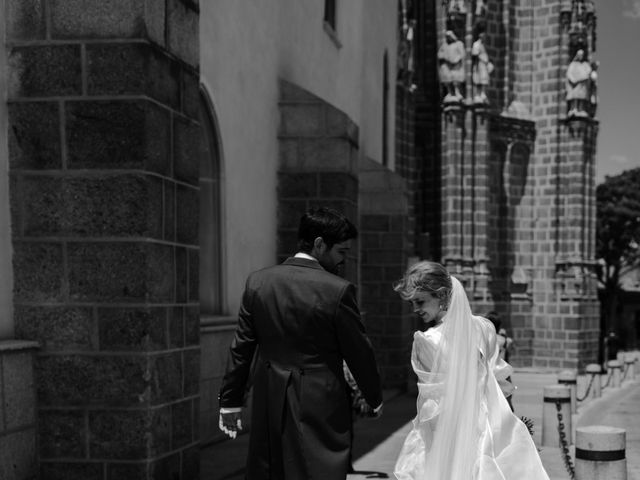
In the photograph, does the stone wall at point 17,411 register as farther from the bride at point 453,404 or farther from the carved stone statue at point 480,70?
the carved stone statue at point 480,70

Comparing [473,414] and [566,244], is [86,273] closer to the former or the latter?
[473,414]

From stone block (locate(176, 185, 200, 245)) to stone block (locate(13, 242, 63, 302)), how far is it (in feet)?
2.54

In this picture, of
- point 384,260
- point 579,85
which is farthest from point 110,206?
point 579,85

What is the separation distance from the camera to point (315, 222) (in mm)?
4527

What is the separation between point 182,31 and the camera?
623cm

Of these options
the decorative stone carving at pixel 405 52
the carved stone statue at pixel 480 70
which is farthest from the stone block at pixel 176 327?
the carved stone statue at pixel 480 70

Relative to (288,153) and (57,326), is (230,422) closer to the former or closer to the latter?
(57,326)

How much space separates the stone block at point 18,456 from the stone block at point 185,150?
1.80 meters

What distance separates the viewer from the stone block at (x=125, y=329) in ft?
18.6

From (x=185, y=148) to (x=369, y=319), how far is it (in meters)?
10.7

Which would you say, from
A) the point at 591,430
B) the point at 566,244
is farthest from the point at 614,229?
the point at 591,430

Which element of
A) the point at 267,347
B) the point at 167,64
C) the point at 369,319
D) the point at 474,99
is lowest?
the point at 369,319

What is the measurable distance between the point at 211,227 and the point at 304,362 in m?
5.35

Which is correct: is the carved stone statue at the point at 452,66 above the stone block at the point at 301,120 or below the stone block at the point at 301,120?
above
